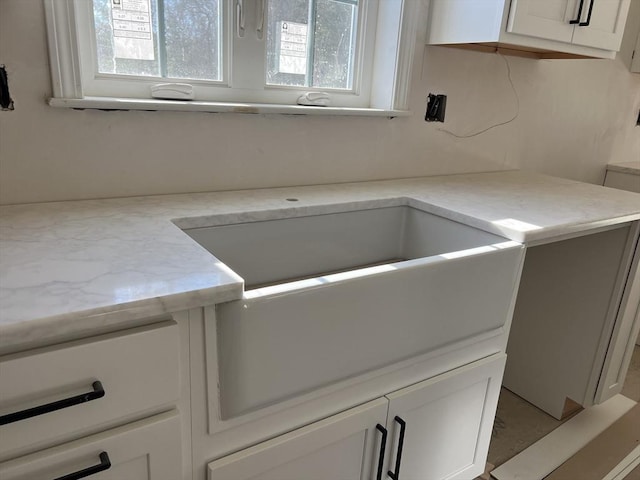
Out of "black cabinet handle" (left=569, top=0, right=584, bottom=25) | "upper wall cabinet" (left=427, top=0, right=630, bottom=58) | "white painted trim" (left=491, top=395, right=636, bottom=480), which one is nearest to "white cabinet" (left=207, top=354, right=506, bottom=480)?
"white painted trim" (left=491, top=395, right=636, bottom=480)

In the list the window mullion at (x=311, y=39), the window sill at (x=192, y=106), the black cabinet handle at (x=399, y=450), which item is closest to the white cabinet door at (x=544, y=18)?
the window sill at (x=192, y=106)

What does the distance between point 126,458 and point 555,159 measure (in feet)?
7.40

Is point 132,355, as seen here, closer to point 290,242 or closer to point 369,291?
point 369,291

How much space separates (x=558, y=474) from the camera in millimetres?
1655

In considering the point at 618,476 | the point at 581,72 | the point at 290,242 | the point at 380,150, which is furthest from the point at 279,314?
the point at 581,72

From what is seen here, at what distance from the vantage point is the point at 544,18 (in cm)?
153

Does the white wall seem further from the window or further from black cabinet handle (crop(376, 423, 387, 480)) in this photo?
black cabinet handle (crop(376, 423, 387, 480))

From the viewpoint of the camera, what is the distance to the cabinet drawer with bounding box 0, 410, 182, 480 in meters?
0.68

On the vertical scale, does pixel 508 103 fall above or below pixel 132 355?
above

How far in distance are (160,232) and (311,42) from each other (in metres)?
0.88

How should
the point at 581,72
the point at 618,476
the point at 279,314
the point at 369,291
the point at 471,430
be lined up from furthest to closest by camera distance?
the point at 581,72 < the point at 618,476 < the point at 471,430 < the point at 369,291 < the point at 279,314

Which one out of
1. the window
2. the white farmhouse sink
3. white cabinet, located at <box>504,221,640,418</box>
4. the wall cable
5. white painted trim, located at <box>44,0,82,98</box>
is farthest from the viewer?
the wall cable

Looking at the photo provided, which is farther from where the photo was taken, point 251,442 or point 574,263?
point 574,263

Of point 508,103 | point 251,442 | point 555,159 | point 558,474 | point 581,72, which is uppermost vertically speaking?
point 581,72
